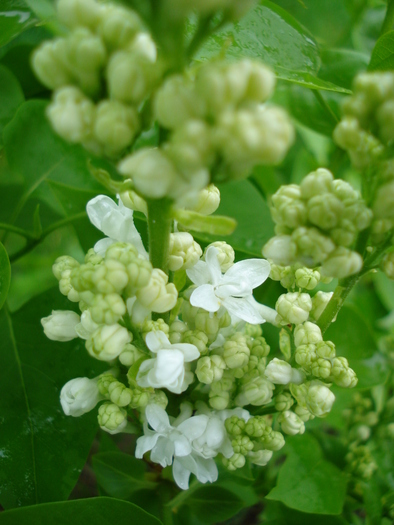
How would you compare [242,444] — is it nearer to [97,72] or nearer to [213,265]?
[213,265]

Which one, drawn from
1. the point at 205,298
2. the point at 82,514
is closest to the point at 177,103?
the point at 205,298

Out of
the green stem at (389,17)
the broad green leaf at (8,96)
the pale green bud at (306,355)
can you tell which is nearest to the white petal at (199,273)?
the pale green bud at (306,355)

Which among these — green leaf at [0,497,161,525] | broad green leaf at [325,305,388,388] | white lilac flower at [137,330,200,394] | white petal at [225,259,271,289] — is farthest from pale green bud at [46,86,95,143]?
broad green leaf at [325,305,388,388]

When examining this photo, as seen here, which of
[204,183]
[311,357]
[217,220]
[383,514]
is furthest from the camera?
[383,514]

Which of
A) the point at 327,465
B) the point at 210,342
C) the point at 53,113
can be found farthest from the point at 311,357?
the point at 327,465

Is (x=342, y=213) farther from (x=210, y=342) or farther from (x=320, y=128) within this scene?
(x=320, y=128)

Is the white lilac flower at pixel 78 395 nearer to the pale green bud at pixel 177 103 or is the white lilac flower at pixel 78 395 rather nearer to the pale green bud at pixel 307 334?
the pale green bud at pixel 307 334

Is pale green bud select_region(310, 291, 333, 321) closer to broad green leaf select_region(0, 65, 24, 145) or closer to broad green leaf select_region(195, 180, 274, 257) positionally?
broad green leaf select_region(195, 180, 274, 257)
